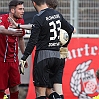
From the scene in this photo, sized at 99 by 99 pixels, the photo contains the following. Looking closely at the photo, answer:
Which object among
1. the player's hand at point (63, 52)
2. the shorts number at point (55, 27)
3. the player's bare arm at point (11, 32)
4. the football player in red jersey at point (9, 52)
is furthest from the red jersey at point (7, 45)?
the shorts number at point (55, 27)

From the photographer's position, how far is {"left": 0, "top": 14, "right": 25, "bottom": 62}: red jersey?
10.1 meters

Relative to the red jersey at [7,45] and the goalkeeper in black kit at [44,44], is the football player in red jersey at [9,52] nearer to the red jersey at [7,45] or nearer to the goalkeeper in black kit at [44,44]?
the red jersey at [7,45]

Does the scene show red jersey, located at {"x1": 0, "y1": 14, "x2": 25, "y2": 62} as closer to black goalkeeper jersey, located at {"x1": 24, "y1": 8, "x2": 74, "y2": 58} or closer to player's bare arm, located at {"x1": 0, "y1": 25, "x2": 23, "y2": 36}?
player's bare arm, located at {"x1": 0, "y1": 25, "x2": 23, "y2": 36}

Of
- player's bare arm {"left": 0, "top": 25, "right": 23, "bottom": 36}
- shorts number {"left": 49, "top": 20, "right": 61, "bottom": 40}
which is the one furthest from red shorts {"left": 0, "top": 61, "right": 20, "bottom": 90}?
shorts number {"left": 49, "top": 20, "right": 61, "bottom": 40}

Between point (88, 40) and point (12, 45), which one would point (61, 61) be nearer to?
point (12, 45)

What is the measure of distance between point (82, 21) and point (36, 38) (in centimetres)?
478

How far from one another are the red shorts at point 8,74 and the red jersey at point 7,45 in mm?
93

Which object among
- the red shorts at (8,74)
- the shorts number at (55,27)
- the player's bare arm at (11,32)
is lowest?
the red shorts at (8,74)

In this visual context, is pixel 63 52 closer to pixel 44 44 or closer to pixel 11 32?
pixel 44 44

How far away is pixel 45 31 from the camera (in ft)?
29.4

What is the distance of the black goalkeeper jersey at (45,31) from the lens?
887 centimetres

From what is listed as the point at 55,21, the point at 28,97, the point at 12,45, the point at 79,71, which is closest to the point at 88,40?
the point at 79,71

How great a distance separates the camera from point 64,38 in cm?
926

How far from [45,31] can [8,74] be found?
66.7 inches
